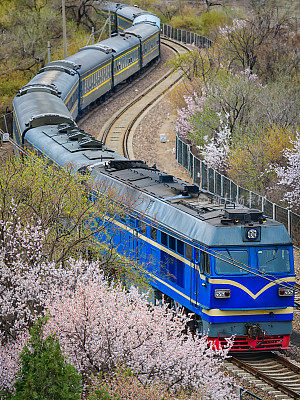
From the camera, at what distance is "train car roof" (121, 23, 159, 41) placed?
2537 inches

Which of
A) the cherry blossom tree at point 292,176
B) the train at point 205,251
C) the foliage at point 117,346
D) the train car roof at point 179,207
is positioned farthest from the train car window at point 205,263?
the cherry blossom tree at point 292,176

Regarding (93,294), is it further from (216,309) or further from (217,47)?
(217,47)

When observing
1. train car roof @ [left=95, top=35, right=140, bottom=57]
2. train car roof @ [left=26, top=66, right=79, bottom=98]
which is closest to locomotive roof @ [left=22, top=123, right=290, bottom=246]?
train car roof @ [left=26, top=66, right=79, bottom=98]

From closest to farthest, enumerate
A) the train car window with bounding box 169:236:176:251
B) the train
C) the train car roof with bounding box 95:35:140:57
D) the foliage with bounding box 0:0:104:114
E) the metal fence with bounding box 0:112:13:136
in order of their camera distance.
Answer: the train, the train car window with bounding box 169:236:176:251, the train car roof with bounding box 95:35:140:57, the metal fence with bounding box 0:112:13:136, the foliage with bounding box 0:0:104:114

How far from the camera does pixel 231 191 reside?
34781 mm

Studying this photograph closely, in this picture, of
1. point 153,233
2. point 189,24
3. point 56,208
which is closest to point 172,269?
point 153,233

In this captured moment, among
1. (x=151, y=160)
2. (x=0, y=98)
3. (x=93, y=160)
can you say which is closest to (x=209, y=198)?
(x=93, y=160)

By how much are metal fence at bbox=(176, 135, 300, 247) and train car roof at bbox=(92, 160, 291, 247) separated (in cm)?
474

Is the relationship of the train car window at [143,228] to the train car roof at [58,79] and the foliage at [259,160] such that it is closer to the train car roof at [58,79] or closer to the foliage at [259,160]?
the foliage at [259,160]

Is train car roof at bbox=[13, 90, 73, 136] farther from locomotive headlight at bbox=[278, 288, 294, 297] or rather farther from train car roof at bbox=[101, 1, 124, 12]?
train car roof at bbox=[101, 1, 124, 12]

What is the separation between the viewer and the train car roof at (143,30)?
6444 cm

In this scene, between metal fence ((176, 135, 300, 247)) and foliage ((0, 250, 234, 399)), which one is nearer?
foliage ((0, 250, 234, 399))

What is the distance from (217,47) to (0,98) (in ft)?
60.3

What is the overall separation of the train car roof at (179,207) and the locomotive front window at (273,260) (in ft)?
0.80
